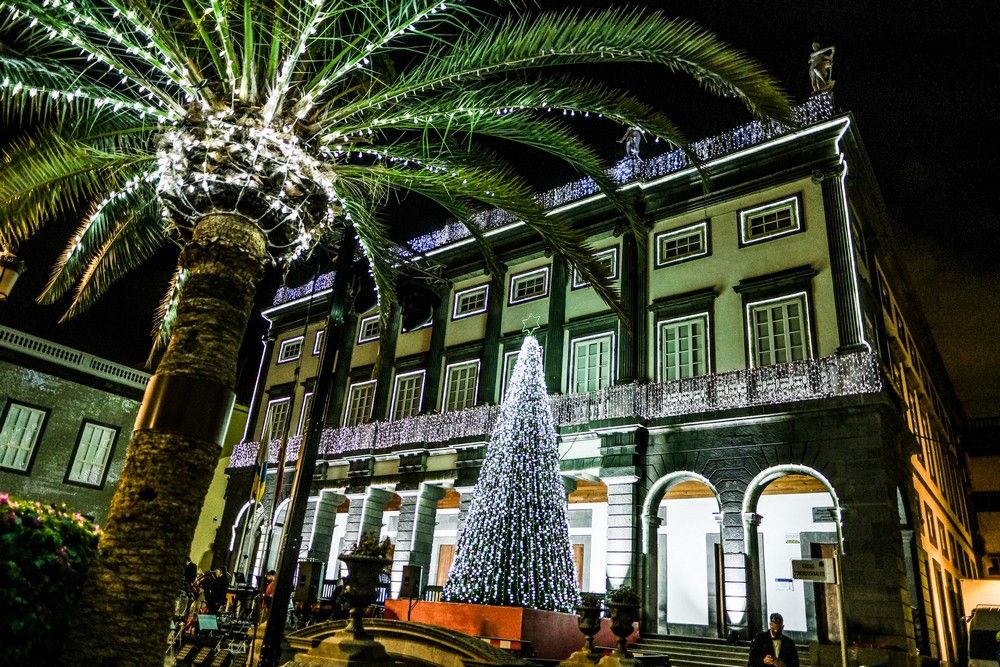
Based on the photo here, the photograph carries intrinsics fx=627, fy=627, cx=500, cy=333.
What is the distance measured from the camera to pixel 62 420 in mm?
23047

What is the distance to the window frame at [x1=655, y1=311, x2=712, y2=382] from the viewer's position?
56.5ft

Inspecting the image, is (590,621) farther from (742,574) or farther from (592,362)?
(592,362)

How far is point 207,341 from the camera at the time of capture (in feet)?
17.7

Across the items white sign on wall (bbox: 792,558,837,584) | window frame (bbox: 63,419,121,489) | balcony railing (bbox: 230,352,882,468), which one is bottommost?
Result: white sign on wall (bbox: 792,558,837,584)

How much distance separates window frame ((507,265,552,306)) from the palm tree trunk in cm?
1622

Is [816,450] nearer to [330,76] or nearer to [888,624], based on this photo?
[888,624]

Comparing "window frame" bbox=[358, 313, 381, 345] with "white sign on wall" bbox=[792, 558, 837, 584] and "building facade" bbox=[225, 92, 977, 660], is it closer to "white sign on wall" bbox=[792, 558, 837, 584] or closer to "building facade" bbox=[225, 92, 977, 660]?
"building facade" bbox=[225, 92, 977, 660]

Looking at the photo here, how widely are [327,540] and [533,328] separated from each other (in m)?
11.8

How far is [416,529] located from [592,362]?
8.19 metres

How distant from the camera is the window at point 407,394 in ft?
77.8

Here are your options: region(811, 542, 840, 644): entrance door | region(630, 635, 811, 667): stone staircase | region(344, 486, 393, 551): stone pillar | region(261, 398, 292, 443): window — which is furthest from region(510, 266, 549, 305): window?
region(261, 398, 292, 443): window

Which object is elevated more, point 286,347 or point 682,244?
point 682,244

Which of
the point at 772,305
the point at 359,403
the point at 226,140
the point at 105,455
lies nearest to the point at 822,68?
the point at 772,305

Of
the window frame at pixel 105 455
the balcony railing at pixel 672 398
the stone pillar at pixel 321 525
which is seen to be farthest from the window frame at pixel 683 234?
the window frame at pixel 105 455
